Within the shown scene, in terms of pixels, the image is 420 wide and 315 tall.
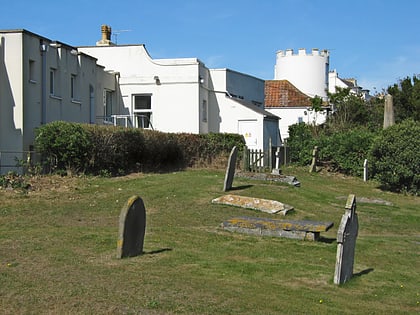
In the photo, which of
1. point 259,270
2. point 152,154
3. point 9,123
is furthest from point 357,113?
point 259,270

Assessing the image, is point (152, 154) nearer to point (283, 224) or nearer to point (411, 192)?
point (411, 192)

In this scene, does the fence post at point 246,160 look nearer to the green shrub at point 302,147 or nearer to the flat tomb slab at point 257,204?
the green shrub at point 302,147

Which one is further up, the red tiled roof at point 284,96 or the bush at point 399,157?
the red tiled roof at point 284,96

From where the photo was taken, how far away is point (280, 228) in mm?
14156

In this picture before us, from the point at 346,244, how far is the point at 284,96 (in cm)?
4544

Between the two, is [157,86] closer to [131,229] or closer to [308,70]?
[131,229]

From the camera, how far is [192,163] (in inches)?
1196

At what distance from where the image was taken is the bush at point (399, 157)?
26891mm

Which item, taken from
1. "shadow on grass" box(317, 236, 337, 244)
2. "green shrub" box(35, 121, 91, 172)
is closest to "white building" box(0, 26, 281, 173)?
"green shrub" box(35, 121, 91, 172)

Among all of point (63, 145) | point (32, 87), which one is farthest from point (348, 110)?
point (63, 145)

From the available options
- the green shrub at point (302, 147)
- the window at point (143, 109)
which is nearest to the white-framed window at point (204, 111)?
the window at point (143, 109)

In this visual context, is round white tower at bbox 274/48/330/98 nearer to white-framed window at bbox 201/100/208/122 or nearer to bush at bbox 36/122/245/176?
white-framed window at bbox 201/100/208/122

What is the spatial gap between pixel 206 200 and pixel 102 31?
2176cm

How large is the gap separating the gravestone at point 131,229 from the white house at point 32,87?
455 inches
